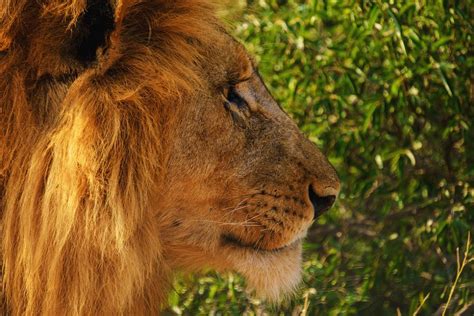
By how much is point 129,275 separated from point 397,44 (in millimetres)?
2217

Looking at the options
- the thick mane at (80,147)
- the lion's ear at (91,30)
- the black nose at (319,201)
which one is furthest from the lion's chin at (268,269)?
the lion's ear at (91,30)

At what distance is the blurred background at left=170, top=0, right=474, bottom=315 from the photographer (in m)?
4.35

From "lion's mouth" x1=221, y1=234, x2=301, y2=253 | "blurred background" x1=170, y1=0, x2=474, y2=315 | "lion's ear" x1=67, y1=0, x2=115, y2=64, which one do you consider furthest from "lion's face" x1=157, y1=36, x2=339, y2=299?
"blurred background" x1=170, y1=0, x2=474, y2=315

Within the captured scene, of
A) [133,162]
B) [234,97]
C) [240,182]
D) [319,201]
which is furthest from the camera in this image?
[319,201]

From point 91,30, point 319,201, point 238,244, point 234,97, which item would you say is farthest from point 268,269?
point 91,30

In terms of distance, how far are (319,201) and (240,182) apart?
0.34 metres

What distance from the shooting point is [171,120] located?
8.72 feet

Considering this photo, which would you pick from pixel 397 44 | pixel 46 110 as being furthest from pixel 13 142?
pixel 397 44

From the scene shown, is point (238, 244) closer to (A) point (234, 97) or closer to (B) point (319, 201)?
(B) point (319, 201)

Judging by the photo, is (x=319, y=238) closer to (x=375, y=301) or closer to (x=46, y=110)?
(x=375, y=301)

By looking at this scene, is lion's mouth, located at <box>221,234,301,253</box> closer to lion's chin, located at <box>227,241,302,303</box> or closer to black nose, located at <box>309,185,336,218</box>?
lion's chin, located at <box>227,241,302,303</box>

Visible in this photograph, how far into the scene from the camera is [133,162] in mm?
2609

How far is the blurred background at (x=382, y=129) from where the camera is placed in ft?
14.3

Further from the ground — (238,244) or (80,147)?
(80,147)
